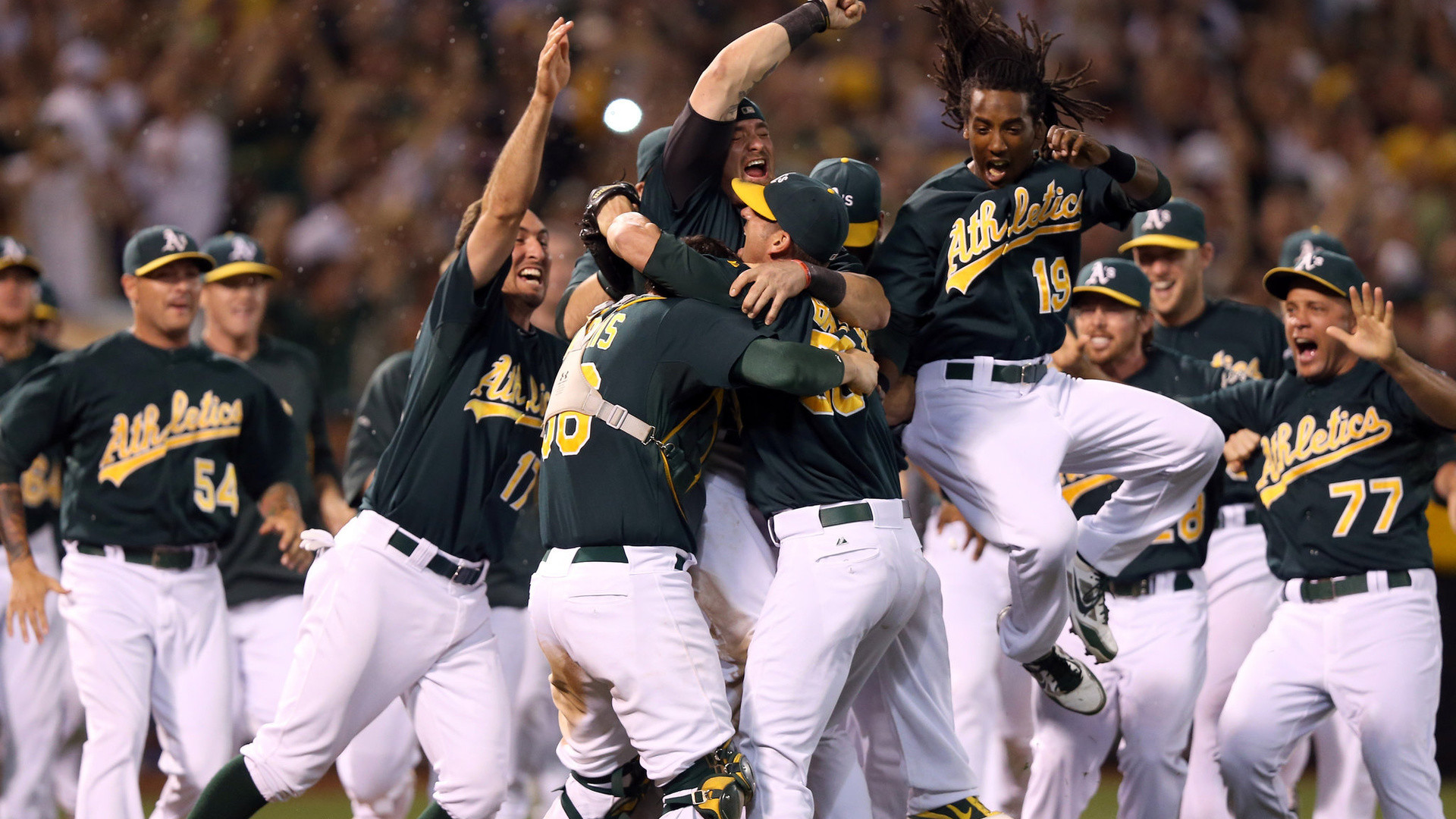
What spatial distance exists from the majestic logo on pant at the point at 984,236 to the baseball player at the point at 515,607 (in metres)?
2.24

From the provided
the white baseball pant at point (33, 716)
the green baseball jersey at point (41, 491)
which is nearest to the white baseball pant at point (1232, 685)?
the white baseball pant at point (33, 716)

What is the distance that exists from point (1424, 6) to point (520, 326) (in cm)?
916

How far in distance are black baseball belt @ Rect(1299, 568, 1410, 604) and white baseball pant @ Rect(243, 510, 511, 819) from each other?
2.70 meters

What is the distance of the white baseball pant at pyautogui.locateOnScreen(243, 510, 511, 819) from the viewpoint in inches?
174

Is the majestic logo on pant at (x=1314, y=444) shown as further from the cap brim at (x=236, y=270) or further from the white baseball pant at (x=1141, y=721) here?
the cap brim at (x=236, y=270)

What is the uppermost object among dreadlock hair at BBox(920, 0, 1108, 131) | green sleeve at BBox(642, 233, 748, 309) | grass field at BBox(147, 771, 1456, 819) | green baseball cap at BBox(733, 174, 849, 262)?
dreadlock hair at BBox(920, 0, 1108, 131)

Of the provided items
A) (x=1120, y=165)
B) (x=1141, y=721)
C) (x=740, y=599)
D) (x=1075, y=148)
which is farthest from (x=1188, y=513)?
(x=740, y=599)

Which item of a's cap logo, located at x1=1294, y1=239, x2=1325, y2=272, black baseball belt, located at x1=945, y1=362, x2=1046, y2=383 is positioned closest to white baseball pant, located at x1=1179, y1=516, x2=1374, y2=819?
a's cap logo, located at x1=1294, y1=239, x2=1325, y2=272

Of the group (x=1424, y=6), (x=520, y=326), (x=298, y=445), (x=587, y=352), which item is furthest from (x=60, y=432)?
(x=1424, y=6)

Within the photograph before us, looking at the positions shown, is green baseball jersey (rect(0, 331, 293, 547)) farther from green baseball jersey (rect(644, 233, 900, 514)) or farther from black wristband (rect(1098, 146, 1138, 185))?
black wristband (rect(1098, 146, 1138, 185))

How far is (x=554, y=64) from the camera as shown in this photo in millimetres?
4254

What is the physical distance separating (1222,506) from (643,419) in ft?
11.0

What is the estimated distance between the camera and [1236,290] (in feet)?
32.1

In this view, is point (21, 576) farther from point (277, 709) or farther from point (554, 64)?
point (554, 64)
